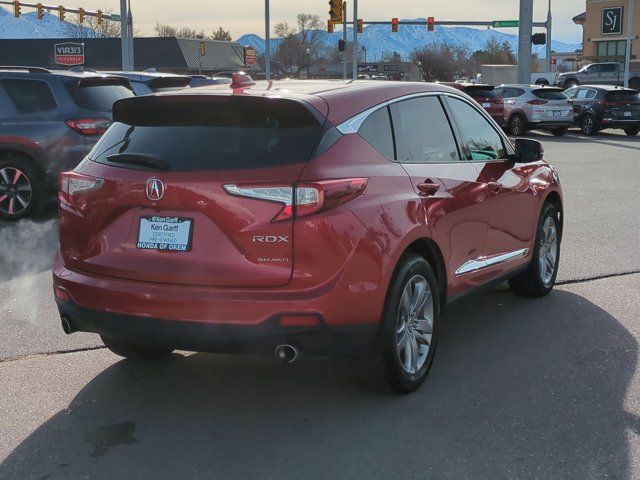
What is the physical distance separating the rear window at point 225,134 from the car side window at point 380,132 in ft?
1.20

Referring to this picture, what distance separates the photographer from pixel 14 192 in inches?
380

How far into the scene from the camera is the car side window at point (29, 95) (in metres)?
9.78

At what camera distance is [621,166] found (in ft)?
55.5

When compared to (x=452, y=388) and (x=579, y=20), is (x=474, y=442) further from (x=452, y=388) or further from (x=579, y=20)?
(x=579, y=20)

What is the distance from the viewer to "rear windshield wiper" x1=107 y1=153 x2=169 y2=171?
3.99 m

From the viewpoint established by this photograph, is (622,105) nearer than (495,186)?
No

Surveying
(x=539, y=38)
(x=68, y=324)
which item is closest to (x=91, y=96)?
(x=68, y=324)

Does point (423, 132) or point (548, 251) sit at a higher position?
point (423, 132)

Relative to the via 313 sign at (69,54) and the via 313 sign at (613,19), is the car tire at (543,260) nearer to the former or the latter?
the via 313 sign at (69,54)

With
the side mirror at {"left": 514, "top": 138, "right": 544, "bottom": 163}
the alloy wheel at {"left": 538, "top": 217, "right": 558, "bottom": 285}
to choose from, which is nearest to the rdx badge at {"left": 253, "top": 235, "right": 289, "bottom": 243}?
the side mirror at {"left": 514, "top": 138, "right": 544, "bottom": 163}

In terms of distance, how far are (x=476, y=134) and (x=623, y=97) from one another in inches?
898

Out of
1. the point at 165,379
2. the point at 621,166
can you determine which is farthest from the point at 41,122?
the point at 621,166

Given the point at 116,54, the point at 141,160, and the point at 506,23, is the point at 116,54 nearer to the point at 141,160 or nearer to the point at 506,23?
the point at 506,23

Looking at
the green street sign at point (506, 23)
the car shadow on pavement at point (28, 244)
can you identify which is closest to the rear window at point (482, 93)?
the green street sign at point (506, 23)
